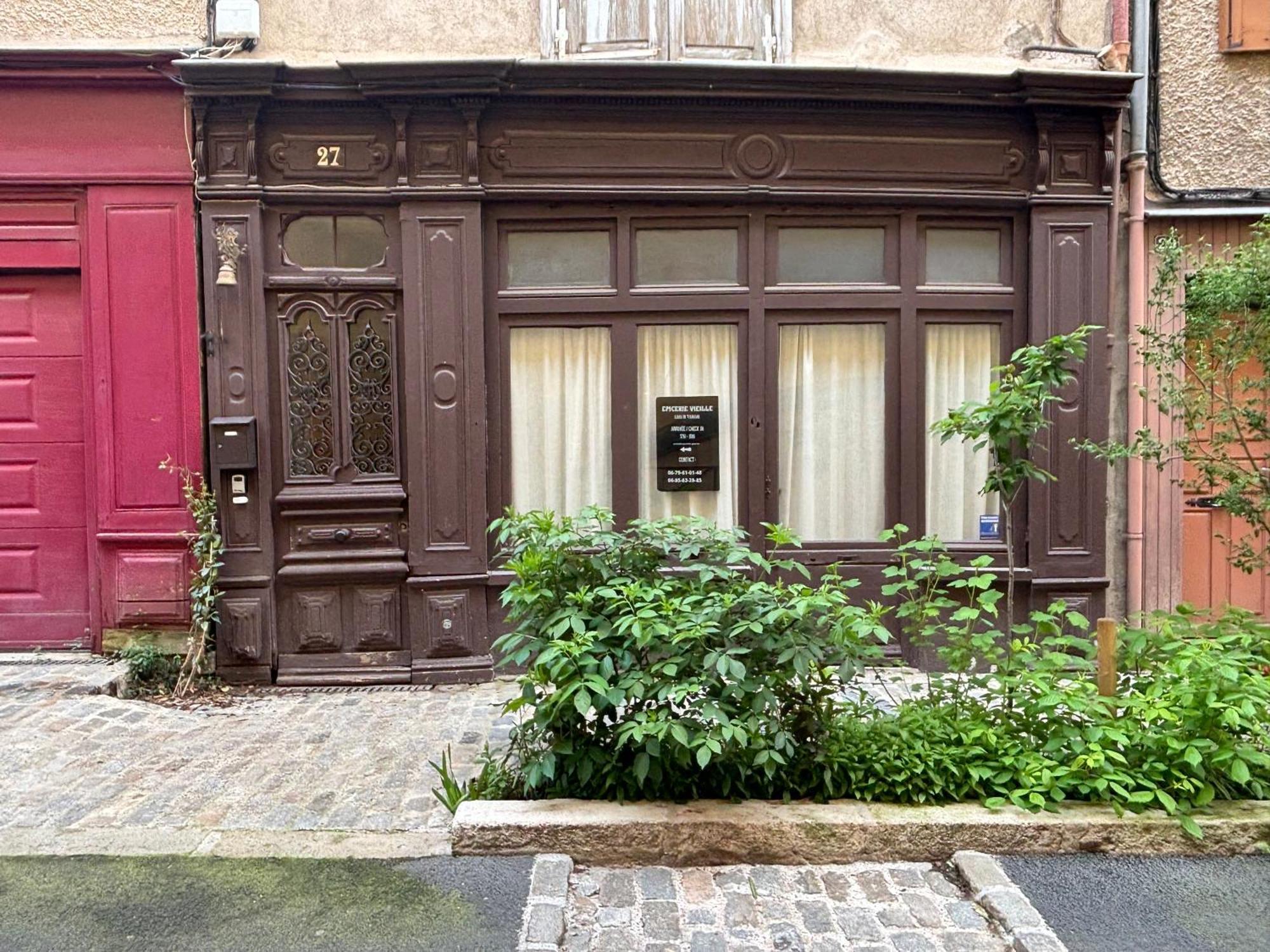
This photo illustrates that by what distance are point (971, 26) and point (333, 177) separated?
4.76m

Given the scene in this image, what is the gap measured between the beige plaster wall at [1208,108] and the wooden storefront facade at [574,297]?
63 centimetres

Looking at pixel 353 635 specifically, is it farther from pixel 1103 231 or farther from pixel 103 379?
pixel 1103 231

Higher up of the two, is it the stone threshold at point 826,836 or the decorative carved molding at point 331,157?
the decorative carved molding at point 331,157

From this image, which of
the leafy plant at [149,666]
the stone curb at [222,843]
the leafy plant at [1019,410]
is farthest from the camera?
the leafy plant at [149,666]

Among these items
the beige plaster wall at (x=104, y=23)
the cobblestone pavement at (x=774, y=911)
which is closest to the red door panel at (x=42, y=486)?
the beige plaster wall at (x=104, y=23)

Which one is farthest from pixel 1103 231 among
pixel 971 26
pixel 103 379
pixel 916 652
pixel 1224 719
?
pixel 103 379

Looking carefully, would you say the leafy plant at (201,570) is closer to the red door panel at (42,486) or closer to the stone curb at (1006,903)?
the red door panel at (42,486)

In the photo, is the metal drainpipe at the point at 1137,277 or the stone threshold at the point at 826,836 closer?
the stone threshold at the point at 826,836

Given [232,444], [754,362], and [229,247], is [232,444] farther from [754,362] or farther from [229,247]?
[754,362]

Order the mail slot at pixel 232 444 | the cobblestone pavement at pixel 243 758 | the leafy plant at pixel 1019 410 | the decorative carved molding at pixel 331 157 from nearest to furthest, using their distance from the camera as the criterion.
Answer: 1. the leafy plant at pixel 1019 410
2. the cobblestone pavement at pixel 243 758
3. the mail slot at pixel 232 444
4. the decorative carved molding at pixel 331 157

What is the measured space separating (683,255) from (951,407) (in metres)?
2.31

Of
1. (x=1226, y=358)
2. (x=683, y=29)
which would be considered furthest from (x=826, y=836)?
(x=683, y=29)

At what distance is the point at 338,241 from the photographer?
629 centimetres

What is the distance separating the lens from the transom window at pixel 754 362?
644 cm
